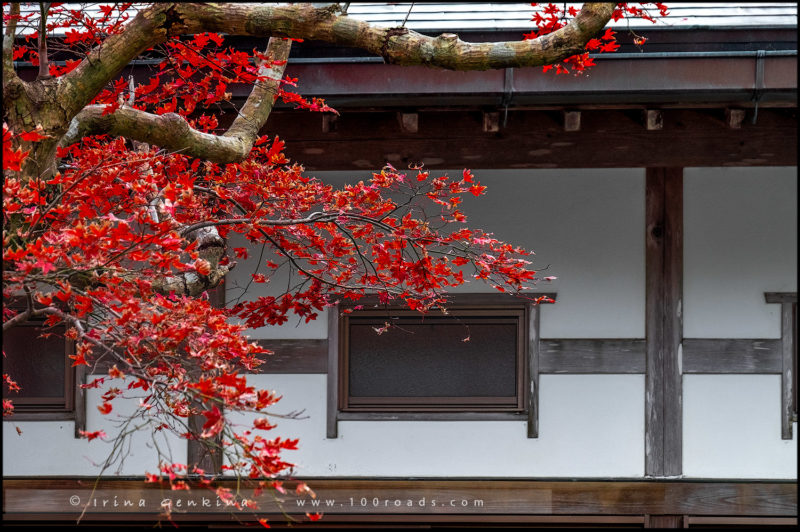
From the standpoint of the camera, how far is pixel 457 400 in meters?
5.26

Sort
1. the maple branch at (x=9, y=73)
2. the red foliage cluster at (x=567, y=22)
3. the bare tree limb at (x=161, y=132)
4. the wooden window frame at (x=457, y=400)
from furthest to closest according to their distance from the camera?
1. the wooden window frame at (x=457, y=400)
2. the red foliage cluster at (x=567, y=22)
3. the bare tree limb at (x=161, y=132)
4. the maple branch at (x=9, y=73)

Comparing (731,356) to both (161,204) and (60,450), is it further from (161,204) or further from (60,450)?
(60,450)

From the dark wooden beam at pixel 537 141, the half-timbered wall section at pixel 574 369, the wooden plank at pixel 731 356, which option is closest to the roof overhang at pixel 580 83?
the dark wooden beam at pixel 537 141

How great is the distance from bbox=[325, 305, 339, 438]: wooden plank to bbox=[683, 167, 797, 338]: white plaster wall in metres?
2.29

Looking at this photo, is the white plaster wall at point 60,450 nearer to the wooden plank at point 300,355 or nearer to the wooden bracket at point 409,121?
the wooden plank at point 300,355

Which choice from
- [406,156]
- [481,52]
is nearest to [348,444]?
[406,156]

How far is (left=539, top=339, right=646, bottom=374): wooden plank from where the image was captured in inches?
201

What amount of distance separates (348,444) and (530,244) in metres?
1.79

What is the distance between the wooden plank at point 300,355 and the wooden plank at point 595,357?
4.75ft

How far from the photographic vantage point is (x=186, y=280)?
3273mm

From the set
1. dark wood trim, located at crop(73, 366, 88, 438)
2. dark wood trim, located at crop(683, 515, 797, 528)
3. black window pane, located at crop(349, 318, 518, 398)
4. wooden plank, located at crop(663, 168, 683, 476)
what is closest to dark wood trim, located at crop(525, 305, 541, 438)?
black window pane, located at crop(349, 318, 518, 398)

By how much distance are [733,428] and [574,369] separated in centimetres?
109

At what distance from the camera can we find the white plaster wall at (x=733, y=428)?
5.07 meters

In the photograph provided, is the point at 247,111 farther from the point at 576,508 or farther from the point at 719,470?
the point at 719,470
